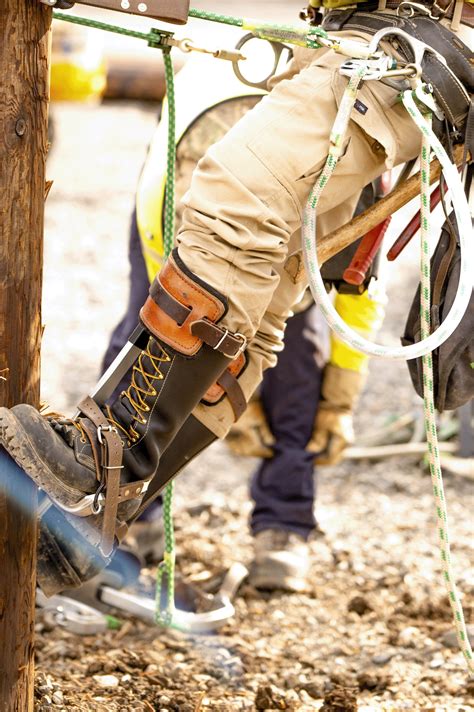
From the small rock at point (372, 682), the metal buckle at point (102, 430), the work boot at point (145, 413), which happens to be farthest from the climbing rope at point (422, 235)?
the small rock at point (372, 682)

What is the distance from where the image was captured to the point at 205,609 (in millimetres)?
3719

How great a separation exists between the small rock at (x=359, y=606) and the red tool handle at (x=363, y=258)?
56.5 inches

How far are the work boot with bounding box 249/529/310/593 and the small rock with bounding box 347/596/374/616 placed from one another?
213 millimetres

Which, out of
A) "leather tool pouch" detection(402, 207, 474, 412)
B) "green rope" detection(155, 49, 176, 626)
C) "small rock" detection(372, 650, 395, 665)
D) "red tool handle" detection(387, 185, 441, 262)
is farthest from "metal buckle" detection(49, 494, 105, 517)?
"small rock" detection(372, 650, 395, 665)

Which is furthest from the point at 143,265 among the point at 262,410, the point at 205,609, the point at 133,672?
the point at 133,672

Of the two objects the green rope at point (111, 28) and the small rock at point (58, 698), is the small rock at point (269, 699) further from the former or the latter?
the green rope at point (111, 28)

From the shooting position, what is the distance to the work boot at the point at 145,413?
2.32 m

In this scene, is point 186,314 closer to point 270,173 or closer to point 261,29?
point 270,173

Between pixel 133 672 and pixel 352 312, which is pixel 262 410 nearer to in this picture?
pixel 352 312

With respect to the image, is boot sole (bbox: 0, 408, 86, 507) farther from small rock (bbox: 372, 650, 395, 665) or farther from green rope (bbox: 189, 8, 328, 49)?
small rock (bbox: 372, 650, 395, 665)

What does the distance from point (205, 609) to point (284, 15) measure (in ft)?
42.8

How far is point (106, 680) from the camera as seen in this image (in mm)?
2953

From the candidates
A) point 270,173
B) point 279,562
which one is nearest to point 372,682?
point 279,562

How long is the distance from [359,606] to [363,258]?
4.91ft
